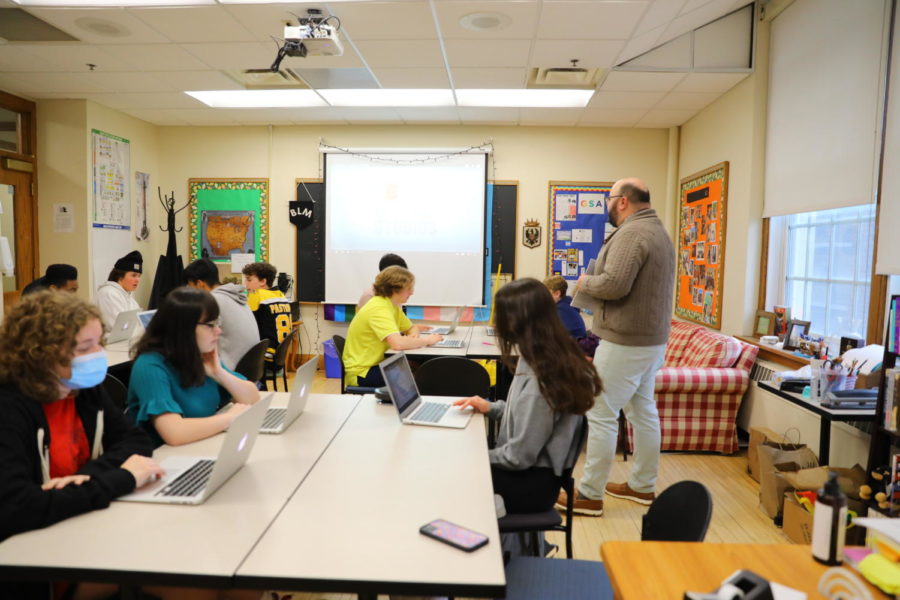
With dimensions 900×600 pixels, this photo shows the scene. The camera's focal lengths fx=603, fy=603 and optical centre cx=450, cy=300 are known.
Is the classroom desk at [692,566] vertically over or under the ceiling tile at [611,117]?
under

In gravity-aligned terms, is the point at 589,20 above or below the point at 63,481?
above

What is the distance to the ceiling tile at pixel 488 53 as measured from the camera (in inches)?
161

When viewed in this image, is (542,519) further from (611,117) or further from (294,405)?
(611,117)

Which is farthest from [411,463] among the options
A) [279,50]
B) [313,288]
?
[313,288]

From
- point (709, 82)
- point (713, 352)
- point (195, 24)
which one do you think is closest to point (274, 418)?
point (195, 24)

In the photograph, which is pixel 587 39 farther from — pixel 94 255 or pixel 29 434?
pixel 94 255

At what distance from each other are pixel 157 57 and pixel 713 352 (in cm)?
455

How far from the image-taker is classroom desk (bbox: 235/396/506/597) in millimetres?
1202

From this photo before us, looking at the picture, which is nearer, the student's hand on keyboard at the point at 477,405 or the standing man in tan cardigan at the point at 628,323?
the student's hand on keyboard at the point at 477,405

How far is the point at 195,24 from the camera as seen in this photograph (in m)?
3.78

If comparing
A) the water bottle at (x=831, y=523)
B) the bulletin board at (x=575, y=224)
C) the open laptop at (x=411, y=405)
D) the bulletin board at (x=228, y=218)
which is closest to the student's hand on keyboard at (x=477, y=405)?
the open laptop at (x=411, y=405)

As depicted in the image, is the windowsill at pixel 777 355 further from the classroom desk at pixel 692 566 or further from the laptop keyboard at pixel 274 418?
the laptop keyboard at pixel 274 418

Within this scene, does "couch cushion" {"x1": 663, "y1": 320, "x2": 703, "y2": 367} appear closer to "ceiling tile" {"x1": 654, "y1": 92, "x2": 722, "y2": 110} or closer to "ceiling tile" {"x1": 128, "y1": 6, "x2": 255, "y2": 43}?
"ceiling tile" {"x1": 654, "y1": 92, "x2": 722, "y2": 110}

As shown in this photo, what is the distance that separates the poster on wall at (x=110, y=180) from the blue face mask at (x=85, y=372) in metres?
4.83
